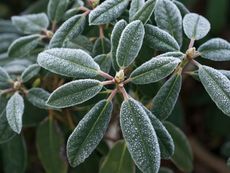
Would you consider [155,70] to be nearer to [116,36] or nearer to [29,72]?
[116,36]

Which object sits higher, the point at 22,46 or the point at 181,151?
the point at 22,46

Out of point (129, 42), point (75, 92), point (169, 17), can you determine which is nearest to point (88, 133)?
point (75, 92)

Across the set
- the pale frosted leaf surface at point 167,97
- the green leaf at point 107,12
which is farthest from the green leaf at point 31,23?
the pale frosted leaf surface at point 167,97

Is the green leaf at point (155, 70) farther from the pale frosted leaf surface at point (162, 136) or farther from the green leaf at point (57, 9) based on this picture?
the green leaf at point (57, 9)

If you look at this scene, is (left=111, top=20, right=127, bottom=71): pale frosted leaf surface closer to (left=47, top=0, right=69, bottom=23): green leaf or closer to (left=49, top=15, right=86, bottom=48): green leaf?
(left=49, top=15, right=86, bottom=48): green leaf

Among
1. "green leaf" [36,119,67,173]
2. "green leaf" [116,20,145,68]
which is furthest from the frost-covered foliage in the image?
"green leaf" [36,119,67,173]

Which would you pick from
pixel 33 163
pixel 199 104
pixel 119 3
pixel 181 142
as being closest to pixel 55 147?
pixel 181 142
